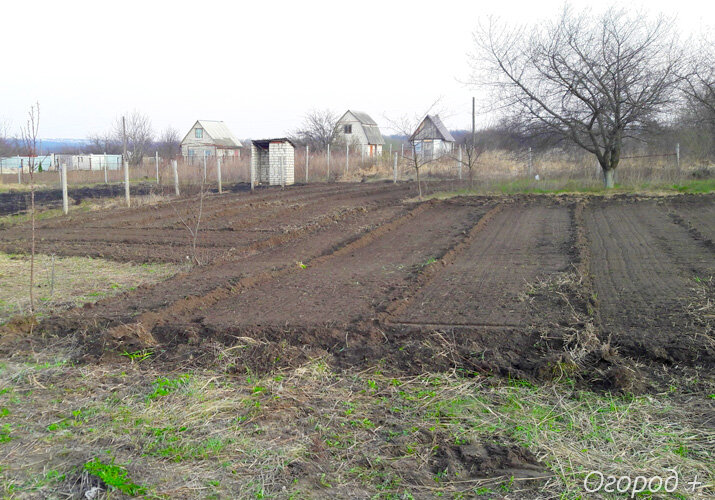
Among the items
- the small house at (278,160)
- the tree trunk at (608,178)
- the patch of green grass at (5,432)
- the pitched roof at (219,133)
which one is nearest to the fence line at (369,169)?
the small house at (278,160)

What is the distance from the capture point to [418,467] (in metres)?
3.40

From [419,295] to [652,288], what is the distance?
291cm

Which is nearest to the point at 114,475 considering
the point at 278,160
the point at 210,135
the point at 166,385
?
the point at 166,385

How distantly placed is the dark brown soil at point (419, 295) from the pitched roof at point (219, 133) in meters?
49.0

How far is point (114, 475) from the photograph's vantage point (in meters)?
3.17

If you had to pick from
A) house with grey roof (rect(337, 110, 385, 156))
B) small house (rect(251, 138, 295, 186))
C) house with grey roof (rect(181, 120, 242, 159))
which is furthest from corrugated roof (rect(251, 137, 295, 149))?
house with grey roof (rect(337, 110, 385, 156))

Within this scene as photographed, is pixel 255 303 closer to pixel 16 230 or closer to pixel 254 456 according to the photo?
pixel 254 456

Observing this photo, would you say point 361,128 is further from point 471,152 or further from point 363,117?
point 471,152

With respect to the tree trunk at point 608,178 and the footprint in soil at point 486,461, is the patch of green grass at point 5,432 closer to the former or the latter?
the footprint in soil at point 486,461

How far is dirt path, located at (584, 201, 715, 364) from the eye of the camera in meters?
5.12

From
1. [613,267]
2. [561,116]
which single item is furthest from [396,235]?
[561,116]

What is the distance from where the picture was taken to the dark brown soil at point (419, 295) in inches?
203

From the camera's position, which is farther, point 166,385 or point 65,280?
point 65,280

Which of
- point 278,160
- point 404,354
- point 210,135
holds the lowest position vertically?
point 404,354
